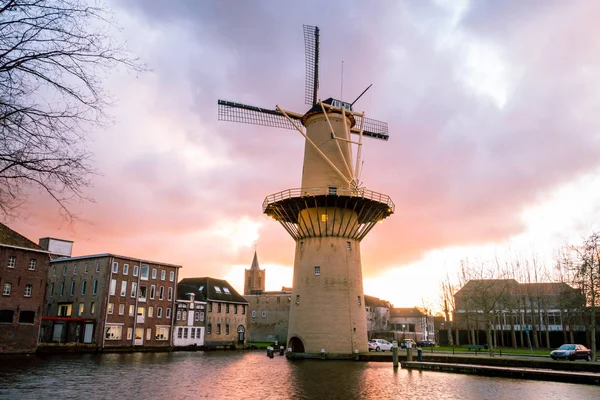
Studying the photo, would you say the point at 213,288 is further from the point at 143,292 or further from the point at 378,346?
the point at 378,346

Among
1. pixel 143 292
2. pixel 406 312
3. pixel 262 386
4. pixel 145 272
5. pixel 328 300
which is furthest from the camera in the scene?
pixel 406 312

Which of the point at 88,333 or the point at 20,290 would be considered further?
the point at 88,333

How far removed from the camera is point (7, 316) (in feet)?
130

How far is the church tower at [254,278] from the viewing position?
142 m

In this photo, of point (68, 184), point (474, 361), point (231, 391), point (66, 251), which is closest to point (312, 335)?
point (474, 361)

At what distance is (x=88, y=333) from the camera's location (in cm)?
5053

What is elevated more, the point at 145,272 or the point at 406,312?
the point at 145,272

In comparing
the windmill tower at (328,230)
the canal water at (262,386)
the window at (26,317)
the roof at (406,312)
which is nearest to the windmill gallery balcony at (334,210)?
the windmill tower at (328,230)

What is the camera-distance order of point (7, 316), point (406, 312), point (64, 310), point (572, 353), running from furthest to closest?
point (406, 312), point (64, 310), point (7, 316), point (572, 353)

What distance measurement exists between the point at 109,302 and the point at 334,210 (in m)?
29.4

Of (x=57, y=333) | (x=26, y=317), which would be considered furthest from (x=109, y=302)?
(x=26, y=317)

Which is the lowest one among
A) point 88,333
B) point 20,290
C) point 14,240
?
point 88,333

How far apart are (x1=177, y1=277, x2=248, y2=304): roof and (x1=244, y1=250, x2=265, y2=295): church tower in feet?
213

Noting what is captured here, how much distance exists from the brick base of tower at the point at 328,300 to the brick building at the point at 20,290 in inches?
935
